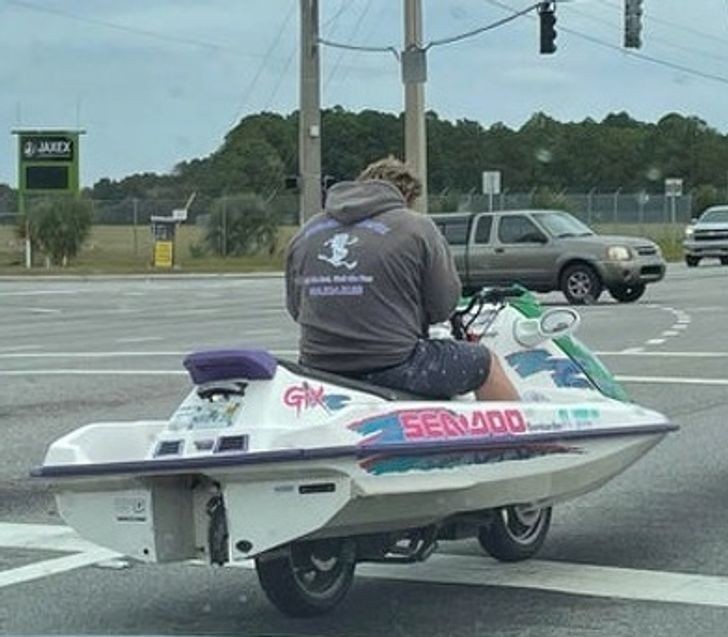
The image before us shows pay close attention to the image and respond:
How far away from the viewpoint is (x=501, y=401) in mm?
7375

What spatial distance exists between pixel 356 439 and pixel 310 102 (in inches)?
1639

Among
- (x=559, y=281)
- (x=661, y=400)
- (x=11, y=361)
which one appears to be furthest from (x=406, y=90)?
(x=661, y=400)

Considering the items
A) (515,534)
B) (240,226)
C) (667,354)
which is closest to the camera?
(515,534)

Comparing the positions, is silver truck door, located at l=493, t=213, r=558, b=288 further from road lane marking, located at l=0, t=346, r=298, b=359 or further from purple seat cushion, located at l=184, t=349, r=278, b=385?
purple seat cushion, located at l=184, t=349, r=278, b=385

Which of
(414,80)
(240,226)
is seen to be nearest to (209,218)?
(240,226)

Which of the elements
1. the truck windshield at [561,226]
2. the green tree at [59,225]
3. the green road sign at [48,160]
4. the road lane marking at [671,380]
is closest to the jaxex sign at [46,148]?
the green road sign at [48,160]

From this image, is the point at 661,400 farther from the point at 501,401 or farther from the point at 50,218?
the point at 50,218

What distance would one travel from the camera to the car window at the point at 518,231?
30.6 m

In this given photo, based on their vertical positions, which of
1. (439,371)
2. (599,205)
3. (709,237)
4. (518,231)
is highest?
(599,205)

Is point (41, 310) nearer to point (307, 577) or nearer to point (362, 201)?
point (362, 201)

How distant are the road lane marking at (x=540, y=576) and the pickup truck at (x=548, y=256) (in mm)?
22028

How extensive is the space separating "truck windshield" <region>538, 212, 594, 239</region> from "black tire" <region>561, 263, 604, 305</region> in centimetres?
74

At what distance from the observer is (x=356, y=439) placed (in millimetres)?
6488

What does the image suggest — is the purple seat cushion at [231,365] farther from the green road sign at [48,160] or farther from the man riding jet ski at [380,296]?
the green road sign at [48,160]
